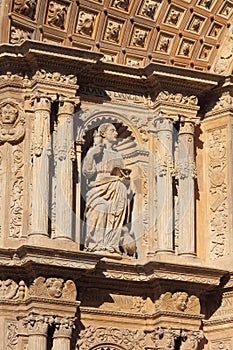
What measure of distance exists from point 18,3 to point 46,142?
1987 millimetres

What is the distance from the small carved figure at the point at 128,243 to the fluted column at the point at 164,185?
0.40m

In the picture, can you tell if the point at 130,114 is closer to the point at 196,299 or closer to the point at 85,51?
the point at 85,51

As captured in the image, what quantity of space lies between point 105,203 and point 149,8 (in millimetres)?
2978

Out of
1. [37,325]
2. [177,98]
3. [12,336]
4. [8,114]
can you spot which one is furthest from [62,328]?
[177,98]

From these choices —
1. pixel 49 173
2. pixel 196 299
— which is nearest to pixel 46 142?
pixel 49 173

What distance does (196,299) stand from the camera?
1945 cm

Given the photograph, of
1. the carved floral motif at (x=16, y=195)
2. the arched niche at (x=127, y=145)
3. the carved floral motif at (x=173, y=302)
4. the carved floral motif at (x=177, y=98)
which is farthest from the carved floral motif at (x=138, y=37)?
the carved floral motif at (x=173, y=302)

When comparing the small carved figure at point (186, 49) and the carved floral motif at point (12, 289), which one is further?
the small carved figure at point (186, 49)

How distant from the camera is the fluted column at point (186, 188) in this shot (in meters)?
19.7

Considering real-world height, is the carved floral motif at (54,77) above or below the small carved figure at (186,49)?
below

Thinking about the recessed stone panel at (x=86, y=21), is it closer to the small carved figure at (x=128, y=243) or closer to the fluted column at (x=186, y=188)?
the fluted column at (x=186, y=188)

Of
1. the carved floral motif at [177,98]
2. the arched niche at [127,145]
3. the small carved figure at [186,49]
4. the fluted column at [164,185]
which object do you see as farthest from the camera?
the small carved figure at [186,49]

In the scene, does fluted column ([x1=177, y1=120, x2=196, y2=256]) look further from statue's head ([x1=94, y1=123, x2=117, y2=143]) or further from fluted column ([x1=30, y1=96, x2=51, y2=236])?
fluted column ([x1=30, y1=96, x2=51, y2=236])

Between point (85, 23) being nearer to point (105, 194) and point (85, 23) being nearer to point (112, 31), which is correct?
point (112, 31)
